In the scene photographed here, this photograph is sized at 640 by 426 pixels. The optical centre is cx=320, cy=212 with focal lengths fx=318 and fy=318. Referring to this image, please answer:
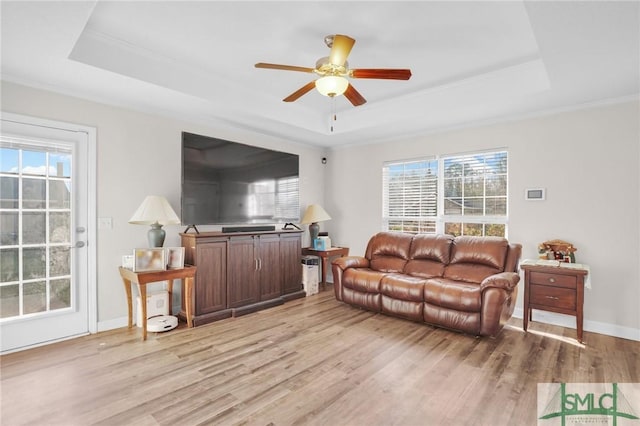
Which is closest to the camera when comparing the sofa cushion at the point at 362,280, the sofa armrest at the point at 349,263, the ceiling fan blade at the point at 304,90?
the ceiling fan blade at the point at 304,90

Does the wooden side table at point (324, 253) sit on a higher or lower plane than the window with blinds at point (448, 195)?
lower

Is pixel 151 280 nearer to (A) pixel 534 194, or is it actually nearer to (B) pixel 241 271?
(B) pixel 241 271

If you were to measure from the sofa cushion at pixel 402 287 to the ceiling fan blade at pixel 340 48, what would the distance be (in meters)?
2.35

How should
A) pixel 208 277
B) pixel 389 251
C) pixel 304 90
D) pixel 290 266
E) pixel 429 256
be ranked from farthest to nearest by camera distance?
pixel 290 266 → pixel 389 251 → pixel 429 256 → pixel 208 277 → pixel 304 90

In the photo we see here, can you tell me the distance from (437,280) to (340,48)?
2565mm

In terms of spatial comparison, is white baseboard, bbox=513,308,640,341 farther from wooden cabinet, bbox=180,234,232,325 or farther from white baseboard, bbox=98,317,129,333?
white baseboard, bbox=98,317,129,333

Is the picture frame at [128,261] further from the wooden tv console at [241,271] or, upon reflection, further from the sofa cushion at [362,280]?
the sofa cushion at [362,280]

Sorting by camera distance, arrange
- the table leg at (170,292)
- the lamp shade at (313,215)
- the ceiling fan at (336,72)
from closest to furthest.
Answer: the ceiling fan at (336,72), the table leg at (170,292), the lamp shade at (313,215)

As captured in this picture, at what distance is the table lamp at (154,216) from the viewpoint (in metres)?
3.23

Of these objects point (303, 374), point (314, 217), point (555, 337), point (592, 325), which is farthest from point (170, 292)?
point (592, 325)

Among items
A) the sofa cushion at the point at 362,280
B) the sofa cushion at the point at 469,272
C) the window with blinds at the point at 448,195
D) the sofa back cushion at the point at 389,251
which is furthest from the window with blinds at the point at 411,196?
the sofa cushion at the point at 362,280

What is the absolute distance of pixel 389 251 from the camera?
4.35 m

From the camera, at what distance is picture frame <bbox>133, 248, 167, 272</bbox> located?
3105 mm

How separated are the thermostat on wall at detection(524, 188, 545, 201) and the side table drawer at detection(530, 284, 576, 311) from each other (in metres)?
1.08
